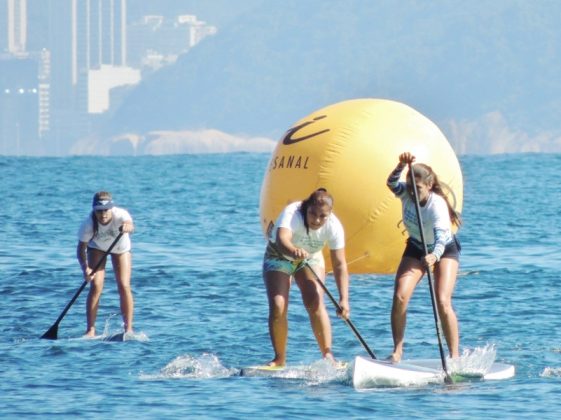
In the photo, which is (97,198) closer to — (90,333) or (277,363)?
(90,333)

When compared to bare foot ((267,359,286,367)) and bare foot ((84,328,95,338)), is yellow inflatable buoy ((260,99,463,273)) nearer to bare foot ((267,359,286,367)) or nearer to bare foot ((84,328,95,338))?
bare foot ((84,328,95,338))

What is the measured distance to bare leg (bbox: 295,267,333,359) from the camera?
562 inches

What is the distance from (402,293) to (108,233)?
4013mm

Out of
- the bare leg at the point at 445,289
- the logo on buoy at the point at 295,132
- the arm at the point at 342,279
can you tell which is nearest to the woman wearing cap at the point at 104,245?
the arm at the point at 342,279

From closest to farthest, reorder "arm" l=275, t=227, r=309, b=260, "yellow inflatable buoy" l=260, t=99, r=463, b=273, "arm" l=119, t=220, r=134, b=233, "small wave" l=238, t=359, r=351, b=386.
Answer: "arm" l=275, t=227, r=309, b=260
"small wave" l=238, t=359, r=351, b=386
"arm" l=119, t=220, r=134, b=233
"yellow inflatable buoy" l=260, t=99, r=463, b=273

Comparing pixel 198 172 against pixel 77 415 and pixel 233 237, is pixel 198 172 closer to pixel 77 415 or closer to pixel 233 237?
pixel 233 237

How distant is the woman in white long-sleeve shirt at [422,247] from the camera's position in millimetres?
14211

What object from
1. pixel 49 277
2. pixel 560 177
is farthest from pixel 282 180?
pixel 560 177

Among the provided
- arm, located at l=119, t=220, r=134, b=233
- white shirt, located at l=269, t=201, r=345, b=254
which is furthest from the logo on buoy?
white shirt, located at l=269, t=201, r=345, b=254

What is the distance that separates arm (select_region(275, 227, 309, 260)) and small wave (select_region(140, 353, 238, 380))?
4.98 ft

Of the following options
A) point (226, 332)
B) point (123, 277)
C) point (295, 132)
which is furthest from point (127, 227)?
point (295, 132)

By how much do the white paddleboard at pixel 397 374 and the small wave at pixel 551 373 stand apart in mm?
316

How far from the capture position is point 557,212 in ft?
133

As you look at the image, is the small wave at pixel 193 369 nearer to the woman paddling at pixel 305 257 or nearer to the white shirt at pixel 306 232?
the woman paddling at pixel 305 257
